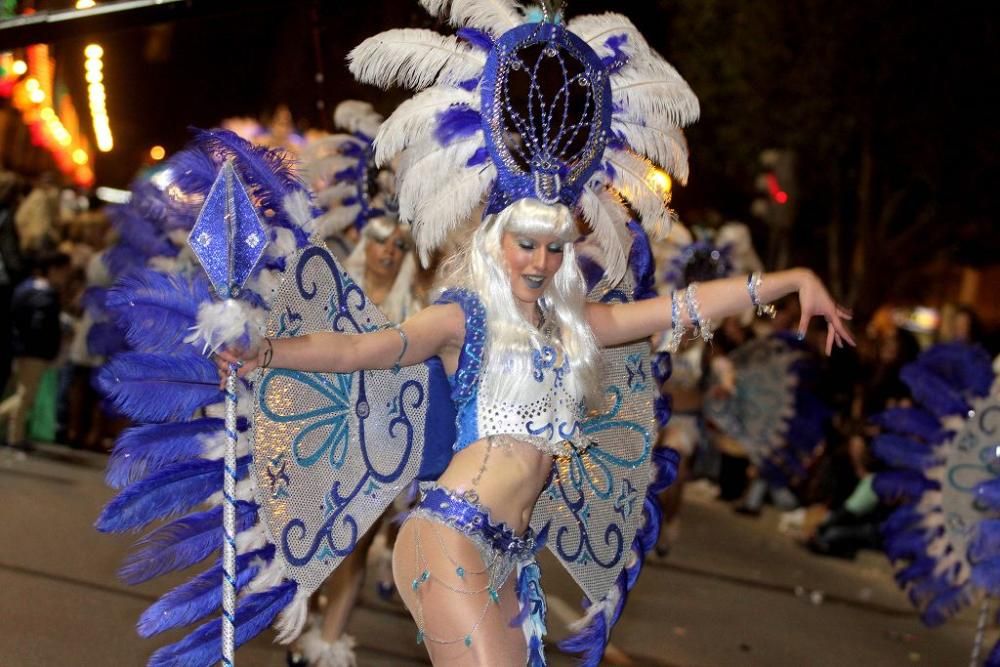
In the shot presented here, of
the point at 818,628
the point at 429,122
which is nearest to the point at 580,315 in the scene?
the point at 429,122

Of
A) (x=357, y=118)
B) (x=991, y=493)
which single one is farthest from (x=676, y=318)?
(x=357, y=118)

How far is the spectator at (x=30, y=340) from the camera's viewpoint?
988cm

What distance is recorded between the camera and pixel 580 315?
13.2 ft

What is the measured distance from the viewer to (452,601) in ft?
11.7

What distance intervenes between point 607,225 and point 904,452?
129 inches

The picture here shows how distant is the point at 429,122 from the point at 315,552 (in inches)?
55.9

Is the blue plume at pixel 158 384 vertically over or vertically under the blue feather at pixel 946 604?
over

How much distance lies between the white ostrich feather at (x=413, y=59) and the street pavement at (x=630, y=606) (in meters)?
2.80

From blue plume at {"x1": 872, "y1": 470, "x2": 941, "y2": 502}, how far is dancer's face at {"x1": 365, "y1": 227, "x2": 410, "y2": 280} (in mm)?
2836

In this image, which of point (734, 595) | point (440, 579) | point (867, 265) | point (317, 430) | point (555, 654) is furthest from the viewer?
point (867, 265)

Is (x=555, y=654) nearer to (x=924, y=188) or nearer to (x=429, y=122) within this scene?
(x=429, y=122)

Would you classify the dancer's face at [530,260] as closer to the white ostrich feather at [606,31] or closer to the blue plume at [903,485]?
the white ostrich feather at [606,31]

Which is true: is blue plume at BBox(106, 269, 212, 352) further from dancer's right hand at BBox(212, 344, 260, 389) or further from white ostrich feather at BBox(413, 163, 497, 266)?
white ostrich feather at BBox(413, 163, 497, 266)

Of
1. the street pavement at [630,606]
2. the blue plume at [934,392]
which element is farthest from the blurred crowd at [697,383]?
the blue plume at [934,392]
